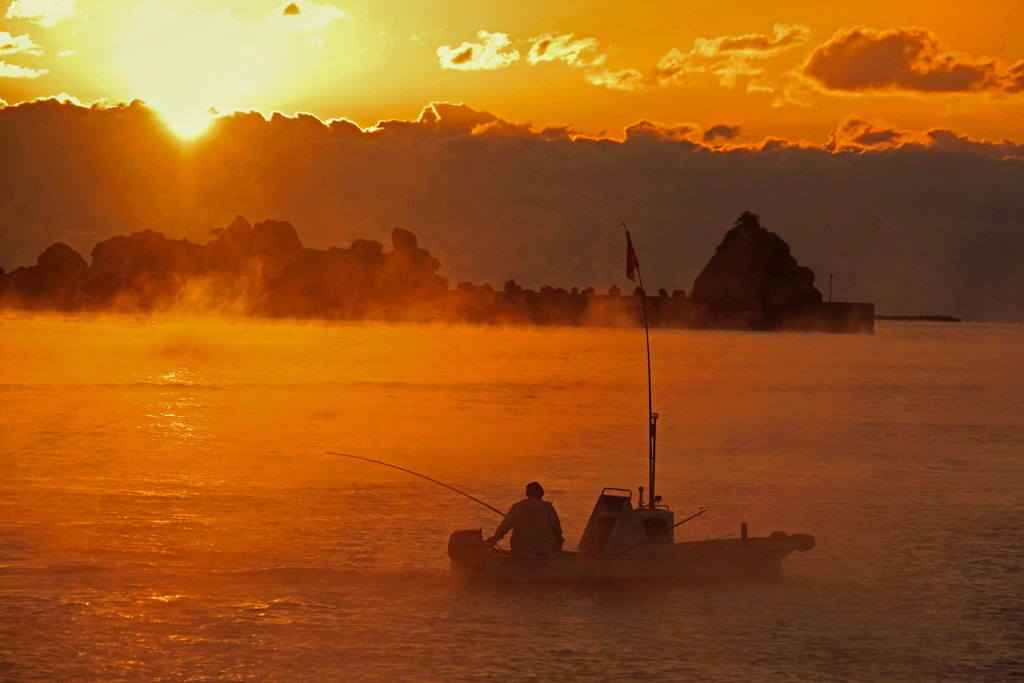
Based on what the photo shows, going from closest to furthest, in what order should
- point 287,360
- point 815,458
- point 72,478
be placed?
1. point 72,478
2. point 815,458
3. point 287,360

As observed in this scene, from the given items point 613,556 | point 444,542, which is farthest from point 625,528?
point 444,542

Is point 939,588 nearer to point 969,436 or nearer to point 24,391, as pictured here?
point 969,436

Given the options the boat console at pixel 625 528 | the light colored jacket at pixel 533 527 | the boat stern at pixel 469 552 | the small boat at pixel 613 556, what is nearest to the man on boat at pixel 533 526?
the light colored jacket at pixel 533 527

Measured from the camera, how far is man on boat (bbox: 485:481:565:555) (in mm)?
27719

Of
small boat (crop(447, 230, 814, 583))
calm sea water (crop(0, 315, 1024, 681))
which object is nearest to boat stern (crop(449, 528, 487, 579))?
small boat (crop(447, 230, 814, 583))

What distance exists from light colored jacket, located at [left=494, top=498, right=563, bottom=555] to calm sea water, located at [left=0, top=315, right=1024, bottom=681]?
1.29m

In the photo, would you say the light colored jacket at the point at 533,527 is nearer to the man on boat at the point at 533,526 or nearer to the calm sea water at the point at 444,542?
the man on boat at the point at 533,526

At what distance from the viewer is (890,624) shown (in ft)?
91.2

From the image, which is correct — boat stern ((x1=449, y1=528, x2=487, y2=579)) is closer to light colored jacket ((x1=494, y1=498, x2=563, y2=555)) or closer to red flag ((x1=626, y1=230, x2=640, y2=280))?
light colored jacket ((x1=494, y1=498, x2=563, y2=555))

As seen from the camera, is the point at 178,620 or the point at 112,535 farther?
the point at 112,535

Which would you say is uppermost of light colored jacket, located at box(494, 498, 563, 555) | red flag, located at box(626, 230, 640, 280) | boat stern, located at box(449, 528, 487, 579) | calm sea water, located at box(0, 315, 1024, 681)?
red flag, located at box(626, 230, 640, 280)

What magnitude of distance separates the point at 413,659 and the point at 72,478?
93.4 ft

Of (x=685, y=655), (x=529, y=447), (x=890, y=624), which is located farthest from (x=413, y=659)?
(x=529, y=447)

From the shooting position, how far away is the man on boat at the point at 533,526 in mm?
27719
